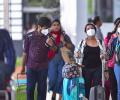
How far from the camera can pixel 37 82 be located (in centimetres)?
1083

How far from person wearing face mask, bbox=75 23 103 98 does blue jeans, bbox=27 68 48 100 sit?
69 centimetres

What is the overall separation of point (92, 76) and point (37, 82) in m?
0.97

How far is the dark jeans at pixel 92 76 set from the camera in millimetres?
10406

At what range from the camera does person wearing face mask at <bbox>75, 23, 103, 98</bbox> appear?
34.0 ft

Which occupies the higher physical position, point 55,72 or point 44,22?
point 44,22

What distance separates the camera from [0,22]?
30.6m

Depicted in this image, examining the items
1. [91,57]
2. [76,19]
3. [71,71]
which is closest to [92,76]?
[91,57]

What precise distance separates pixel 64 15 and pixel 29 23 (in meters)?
20.4

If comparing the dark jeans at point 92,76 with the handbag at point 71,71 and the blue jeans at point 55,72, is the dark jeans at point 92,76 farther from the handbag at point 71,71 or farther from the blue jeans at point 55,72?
the blue jeans at point 55,72

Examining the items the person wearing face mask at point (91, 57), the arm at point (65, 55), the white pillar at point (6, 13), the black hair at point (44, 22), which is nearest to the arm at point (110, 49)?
the person wearing face mask at point (91, 57)

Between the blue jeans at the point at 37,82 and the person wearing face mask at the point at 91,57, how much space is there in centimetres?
69

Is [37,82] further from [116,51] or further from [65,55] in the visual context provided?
[116,51]

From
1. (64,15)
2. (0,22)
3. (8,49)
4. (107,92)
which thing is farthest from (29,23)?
(8,49)

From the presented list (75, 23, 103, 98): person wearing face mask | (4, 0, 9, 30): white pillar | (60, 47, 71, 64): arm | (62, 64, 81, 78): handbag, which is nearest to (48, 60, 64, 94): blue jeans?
(60, 47, 71, 64): arm
